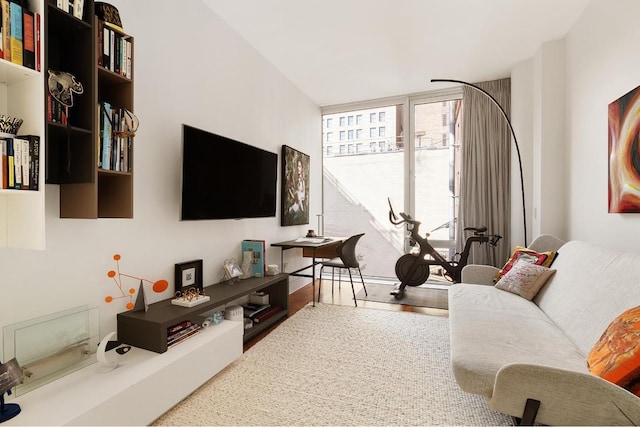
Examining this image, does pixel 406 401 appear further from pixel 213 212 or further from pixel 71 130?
pixel 71 130

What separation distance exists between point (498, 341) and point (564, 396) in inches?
19.4

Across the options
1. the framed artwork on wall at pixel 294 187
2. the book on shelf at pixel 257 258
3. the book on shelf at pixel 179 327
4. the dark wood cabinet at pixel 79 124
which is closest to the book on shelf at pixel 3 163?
the dark wood cabinet at pixel 79 124

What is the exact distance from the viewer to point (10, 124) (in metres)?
1.15

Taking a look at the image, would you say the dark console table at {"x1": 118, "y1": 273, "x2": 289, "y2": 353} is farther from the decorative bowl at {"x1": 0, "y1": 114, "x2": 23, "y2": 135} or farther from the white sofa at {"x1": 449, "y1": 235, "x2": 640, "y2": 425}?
the white sofa at {"x1": 449, "y1": 235, "x2": 640, "y2": 425}

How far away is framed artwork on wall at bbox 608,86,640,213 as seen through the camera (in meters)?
1.79

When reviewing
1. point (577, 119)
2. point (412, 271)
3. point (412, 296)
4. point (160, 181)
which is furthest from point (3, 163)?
point (577, 119)

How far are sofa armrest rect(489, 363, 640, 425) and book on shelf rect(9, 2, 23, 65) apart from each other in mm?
2200

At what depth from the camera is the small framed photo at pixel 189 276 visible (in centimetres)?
216

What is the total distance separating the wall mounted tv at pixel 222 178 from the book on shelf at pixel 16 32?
0.95 metres

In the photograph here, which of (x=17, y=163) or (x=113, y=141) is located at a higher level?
(x=113, y=141)

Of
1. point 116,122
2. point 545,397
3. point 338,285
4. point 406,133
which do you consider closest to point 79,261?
point 116,122

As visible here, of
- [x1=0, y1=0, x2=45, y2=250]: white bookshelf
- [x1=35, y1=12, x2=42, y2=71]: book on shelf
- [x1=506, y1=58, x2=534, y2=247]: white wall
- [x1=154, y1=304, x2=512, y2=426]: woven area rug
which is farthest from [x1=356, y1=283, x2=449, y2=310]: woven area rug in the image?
[x1=35, y1=12, x2=42, y2=71]: book on shelf

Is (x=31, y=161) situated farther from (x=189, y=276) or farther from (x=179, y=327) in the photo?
(x=189, y=276)

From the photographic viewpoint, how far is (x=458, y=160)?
4.08m
